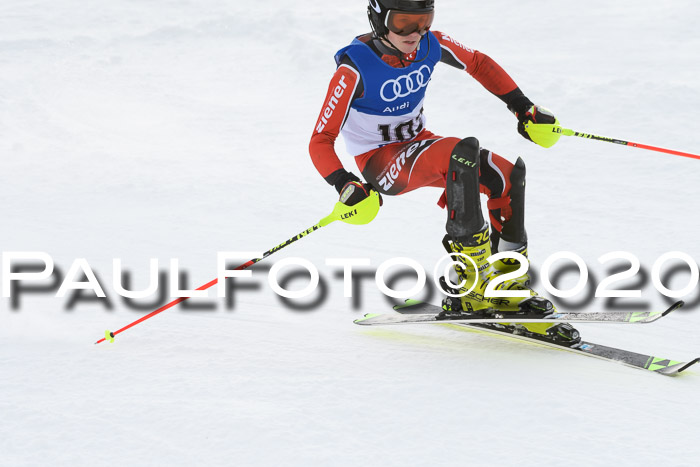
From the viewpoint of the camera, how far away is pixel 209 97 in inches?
366

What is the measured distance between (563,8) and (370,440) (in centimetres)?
1071

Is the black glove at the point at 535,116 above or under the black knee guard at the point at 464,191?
above

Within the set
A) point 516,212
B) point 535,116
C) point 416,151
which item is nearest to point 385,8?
point 416,151

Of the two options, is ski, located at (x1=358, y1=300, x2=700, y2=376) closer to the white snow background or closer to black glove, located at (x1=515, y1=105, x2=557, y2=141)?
the white snow background

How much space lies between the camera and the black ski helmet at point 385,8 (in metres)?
3.56

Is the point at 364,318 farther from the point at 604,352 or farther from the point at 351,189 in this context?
the point at 604,352

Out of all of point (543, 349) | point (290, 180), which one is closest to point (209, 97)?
point (290, 180)

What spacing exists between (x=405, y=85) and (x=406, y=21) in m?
0.33

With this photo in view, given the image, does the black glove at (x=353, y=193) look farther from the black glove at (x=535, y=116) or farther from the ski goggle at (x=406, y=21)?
the black glove at (x=535, y=116)

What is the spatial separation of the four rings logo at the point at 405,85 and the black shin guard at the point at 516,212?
0.61 metres

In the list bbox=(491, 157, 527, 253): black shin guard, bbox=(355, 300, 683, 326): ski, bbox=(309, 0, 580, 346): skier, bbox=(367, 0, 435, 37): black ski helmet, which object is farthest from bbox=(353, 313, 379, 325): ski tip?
bbox=(367, 0, 435, 37): black ski helmet

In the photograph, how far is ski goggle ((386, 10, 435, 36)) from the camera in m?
3.59

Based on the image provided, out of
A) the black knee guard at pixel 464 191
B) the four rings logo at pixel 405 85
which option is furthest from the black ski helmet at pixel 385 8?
the black knee guard at pixel 464 191

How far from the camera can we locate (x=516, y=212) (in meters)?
3.87
